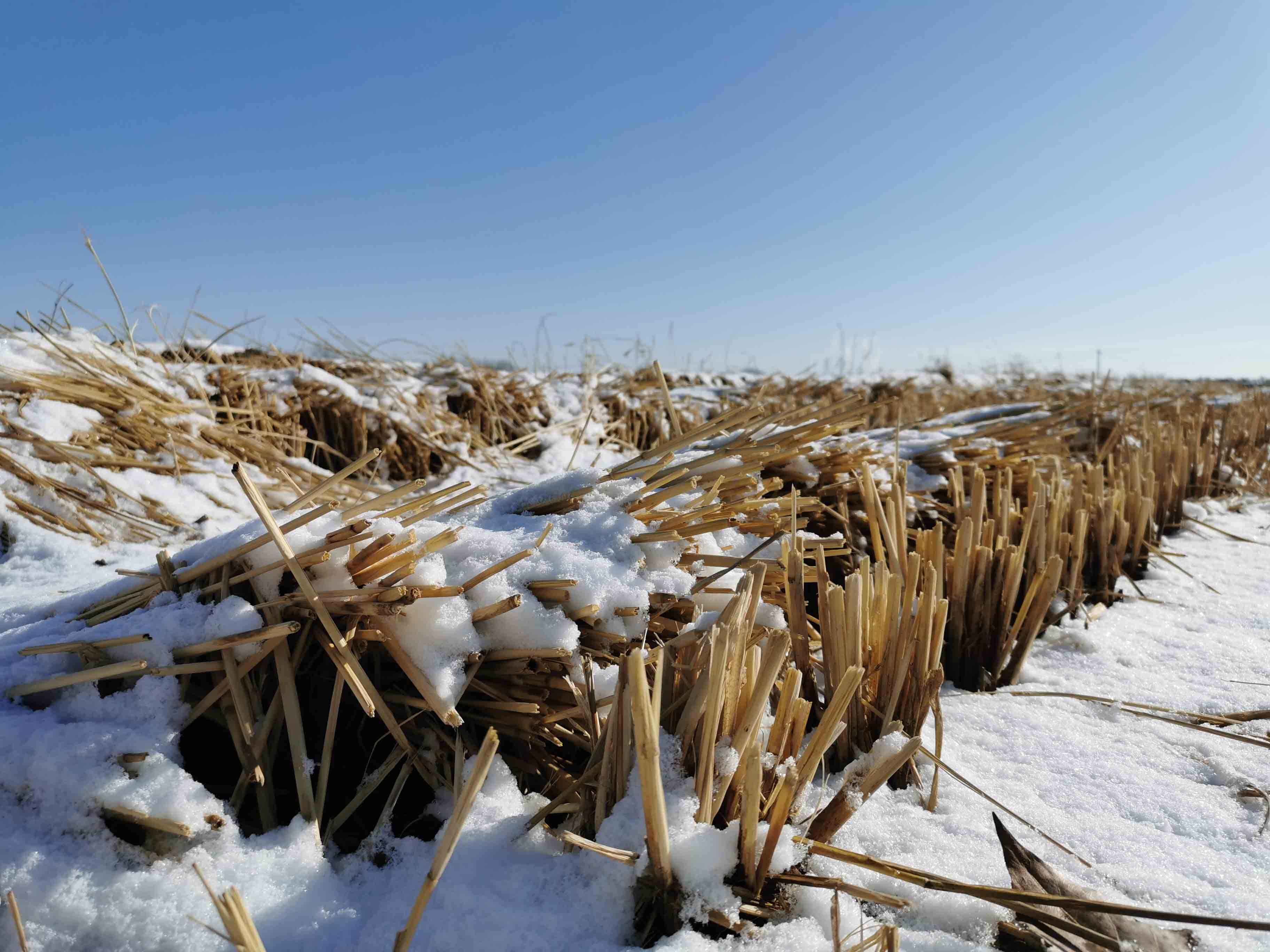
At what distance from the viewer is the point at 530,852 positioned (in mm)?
920

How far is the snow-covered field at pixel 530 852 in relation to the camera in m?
0.83

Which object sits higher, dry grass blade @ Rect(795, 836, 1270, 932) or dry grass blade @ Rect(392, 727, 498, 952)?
dry grass blade @ Rect(392, 727, 498, 952)

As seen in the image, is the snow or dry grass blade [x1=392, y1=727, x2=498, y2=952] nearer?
dry grass blade [x1=392, y1=727, x2=498, y2=952]

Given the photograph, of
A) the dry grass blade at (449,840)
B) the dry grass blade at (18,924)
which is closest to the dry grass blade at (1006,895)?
the dry grass blade at (449,840)

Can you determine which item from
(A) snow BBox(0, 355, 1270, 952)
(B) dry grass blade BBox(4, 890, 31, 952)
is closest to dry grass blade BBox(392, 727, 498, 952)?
(A) snow BBox(0, 355, 1270, 952)

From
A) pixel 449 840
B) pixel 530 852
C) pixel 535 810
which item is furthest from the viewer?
pixel 535 810

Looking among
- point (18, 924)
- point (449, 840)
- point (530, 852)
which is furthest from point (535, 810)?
point (18, 924)

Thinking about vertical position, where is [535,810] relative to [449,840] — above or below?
below

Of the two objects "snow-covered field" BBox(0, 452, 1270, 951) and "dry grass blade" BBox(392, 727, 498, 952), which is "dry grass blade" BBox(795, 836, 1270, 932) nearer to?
"snow-covered field" BBox(0, 452, 1270, 951)

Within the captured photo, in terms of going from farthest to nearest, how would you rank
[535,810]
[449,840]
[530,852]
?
[535,810] < [530,852] < [449,840]

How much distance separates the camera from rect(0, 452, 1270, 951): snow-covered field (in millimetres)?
830

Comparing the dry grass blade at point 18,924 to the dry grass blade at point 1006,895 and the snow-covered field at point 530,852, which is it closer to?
the snow-covered field at point 530,852

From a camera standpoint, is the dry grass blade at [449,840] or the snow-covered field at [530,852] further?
the snow-covered field at [530,852]

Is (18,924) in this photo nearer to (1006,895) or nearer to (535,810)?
(535,810)
